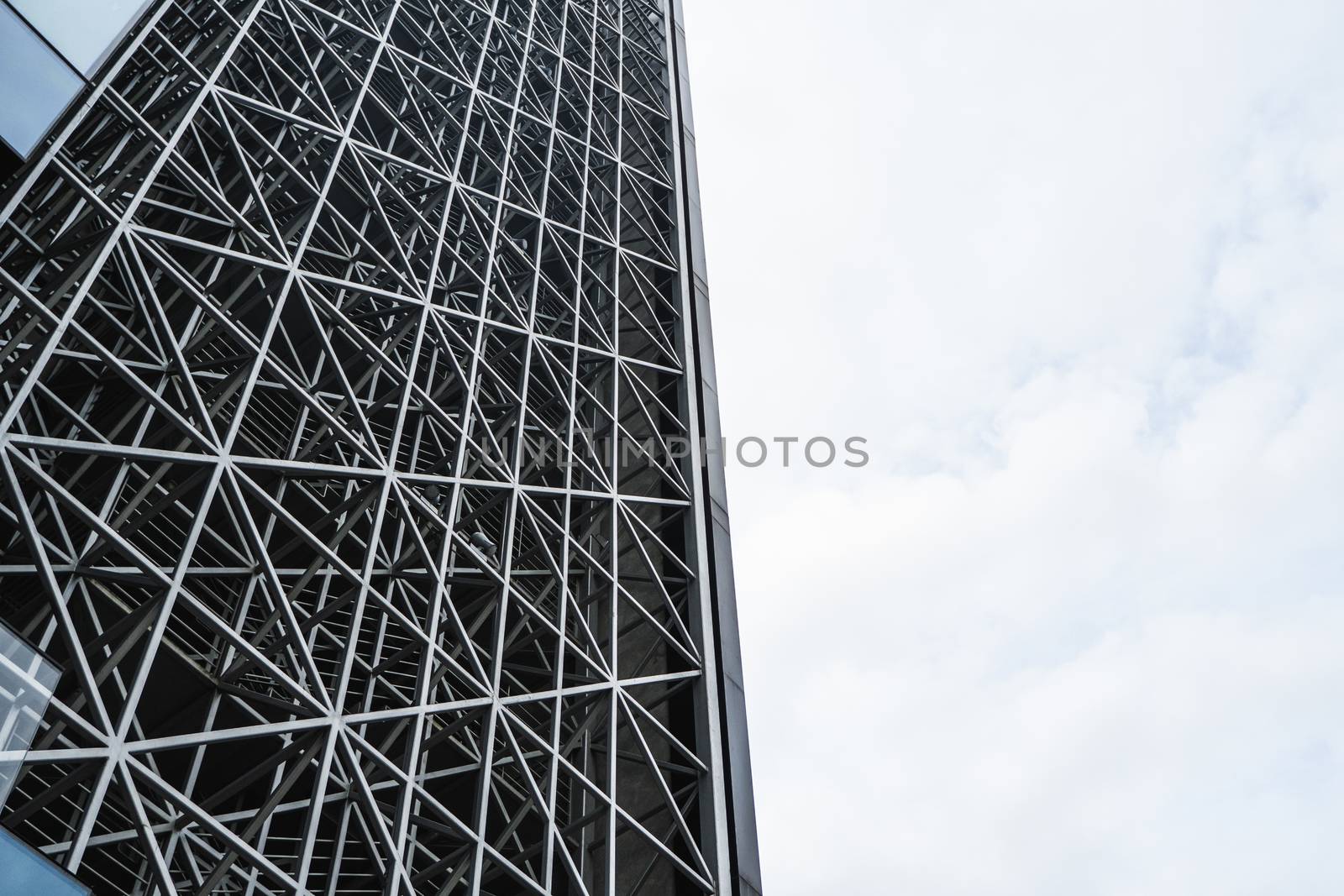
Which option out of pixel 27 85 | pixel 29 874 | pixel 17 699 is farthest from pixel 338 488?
pixel 29 874

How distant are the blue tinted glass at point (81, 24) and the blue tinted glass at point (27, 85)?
0.60 feet

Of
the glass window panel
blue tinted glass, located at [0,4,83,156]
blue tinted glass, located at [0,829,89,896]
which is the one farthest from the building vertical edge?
blue tinted glass, located at [0,4,83,156]

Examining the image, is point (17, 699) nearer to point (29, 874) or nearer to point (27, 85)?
point (29, 874)

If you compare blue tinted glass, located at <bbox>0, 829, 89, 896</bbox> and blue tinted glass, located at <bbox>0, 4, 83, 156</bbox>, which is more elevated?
blue tinted glass, located at <bbox>0, 4, 83, 156</bbox>

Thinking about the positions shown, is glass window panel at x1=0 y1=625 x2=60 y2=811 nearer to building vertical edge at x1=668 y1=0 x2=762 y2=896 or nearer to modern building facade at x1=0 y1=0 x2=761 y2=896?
modern building facade at x1=0 y1=0 x2=761 y2=896

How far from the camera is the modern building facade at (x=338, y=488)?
11391 mm

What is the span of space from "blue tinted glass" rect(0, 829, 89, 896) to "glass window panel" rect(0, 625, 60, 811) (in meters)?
0.12

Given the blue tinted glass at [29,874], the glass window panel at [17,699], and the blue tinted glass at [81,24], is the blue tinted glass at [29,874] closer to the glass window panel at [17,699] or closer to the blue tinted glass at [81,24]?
the glass window panel at [17,699]

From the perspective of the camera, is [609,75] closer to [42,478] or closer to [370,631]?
[370,631]

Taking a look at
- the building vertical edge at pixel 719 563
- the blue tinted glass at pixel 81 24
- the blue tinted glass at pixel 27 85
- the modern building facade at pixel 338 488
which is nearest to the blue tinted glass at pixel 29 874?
the modern building facade at pixel 338 488

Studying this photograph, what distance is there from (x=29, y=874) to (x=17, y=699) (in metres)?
1.28

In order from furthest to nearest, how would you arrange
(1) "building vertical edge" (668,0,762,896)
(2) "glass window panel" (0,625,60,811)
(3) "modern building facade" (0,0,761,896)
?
(1) "building vertical edge" (668,0,762,896)
(3) "modern building facade" (0,0,761,896)
(2) "glass window panel" (0,625,60,811)

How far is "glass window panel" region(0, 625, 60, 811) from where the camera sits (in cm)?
740

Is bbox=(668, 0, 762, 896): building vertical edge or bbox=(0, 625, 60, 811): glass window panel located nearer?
bbox=(0, 625, 60, 811): glass window panel
